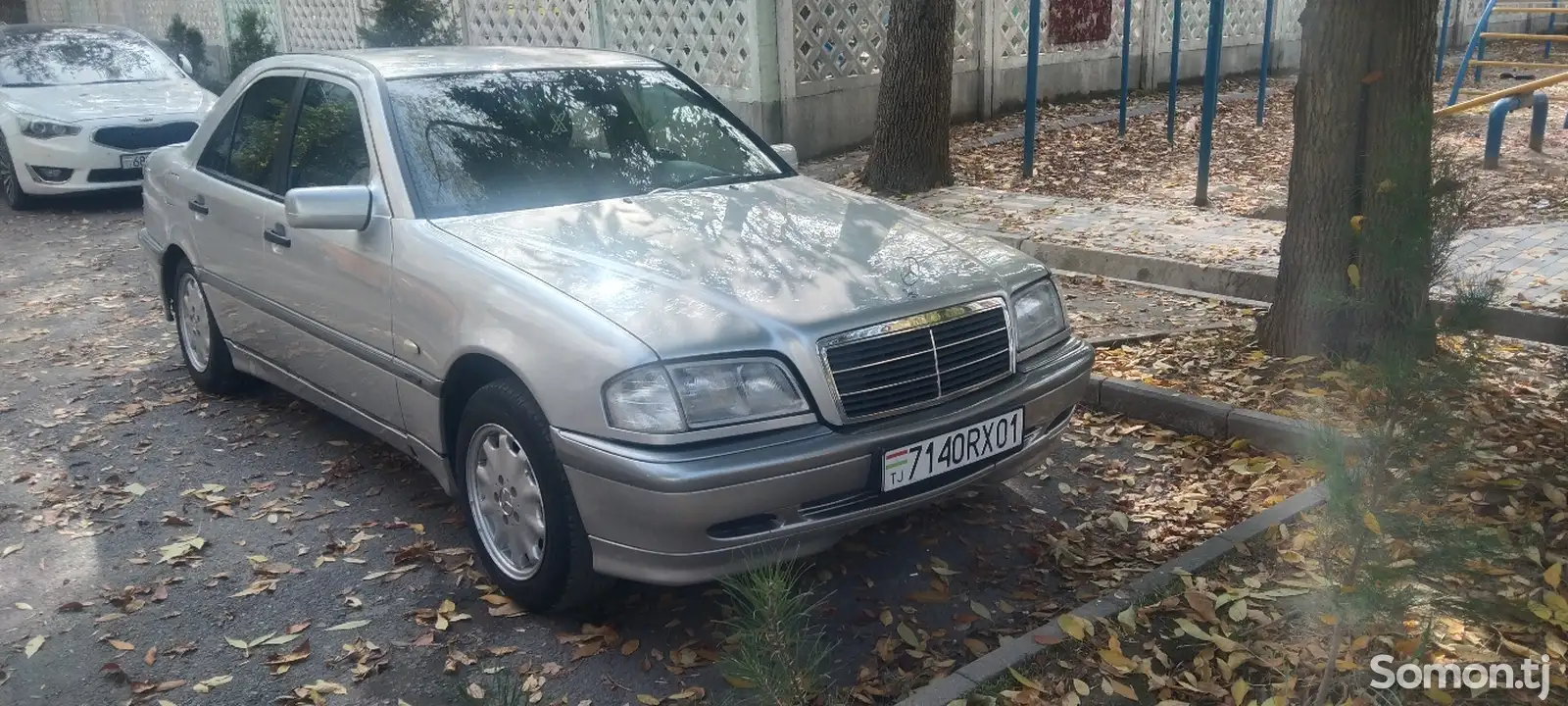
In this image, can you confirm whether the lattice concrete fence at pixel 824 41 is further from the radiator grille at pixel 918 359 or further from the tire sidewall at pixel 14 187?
the radiator grille at pixel 918 359

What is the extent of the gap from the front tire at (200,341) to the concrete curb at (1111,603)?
3968 millimetres

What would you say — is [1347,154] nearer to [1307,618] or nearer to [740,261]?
[1307,618]

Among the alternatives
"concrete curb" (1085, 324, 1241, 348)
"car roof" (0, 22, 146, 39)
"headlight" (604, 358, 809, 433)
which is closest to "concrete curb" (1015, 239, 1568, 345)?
"concrete curb" (1085, 324, 1241, 348)

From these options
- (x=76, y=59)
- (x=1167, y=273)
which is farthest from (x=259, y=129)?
(x=76, y=59)

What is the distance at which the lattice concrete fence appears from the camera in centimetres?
1176

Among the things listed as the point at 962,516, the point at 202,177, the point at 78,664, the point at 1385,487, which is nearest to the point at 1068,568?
the point at 962,516

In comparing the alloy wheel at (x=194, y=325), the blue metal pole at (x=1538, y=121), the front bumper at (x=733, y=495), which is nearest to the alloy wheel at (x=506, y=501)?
the front bumper at (x=733, y=495)

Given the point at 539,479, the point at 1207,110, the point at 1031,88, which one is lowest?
the point at 539,479

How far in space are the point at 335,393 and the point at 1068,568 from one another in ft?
9.12

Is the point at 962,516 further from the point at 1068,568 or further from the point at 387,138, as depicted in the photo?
the point at 387,138

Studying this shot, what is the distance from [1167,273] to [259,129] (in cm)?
495

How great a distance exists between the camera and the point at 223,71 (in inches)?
802

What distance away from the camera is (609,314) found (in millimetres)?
3438

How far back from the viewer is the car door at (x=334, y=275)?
4.25m
